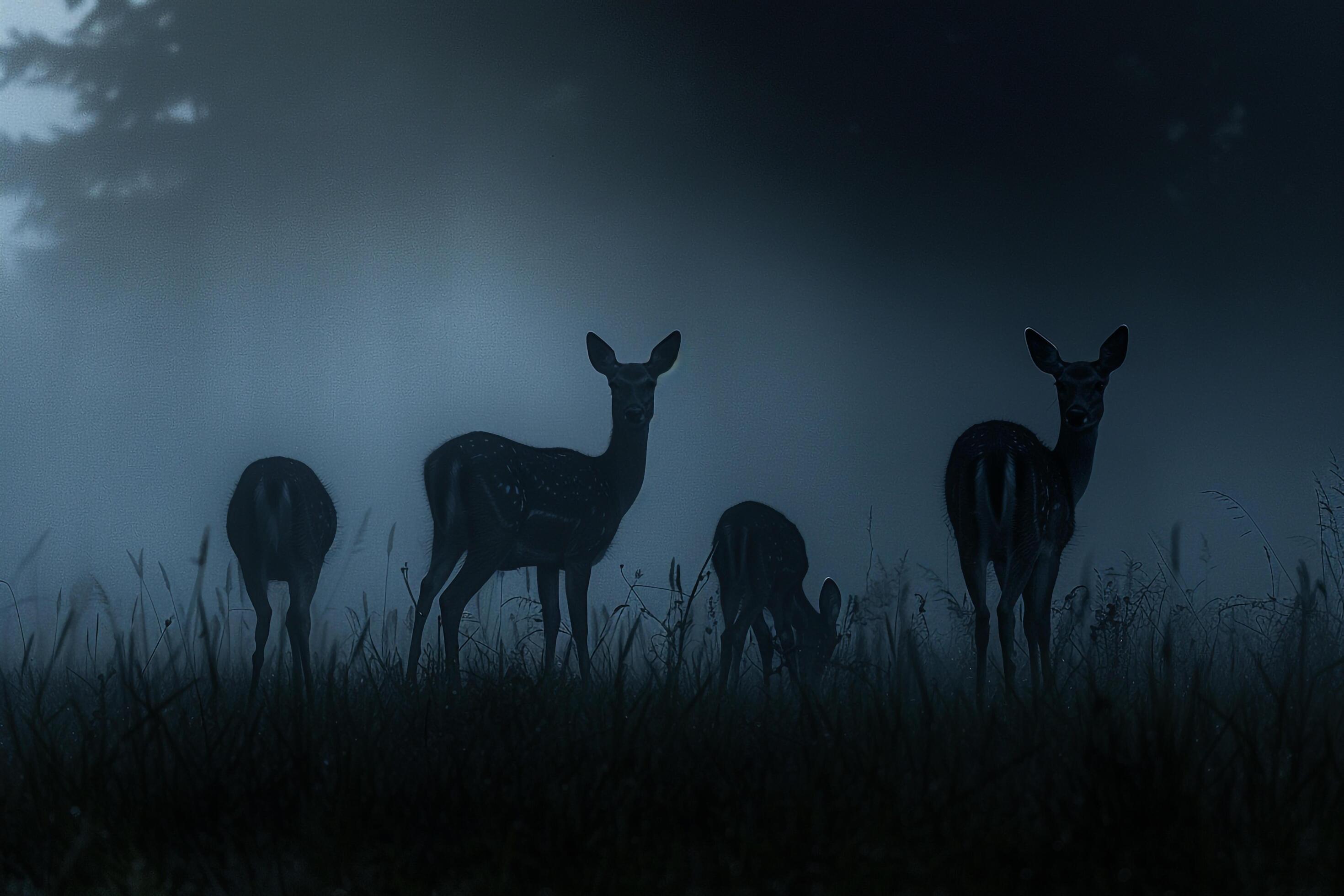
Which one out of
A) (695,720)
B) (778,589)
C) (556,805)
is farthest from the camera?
(778,589)

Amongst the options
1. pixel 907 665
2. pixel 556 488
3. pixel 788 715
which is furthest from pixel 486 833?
pixel 556 488

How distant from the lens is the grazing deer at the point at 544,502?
18.4 feet

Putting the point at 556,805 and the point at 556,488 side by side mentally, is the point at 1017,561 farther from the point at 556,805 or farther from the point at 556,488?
the point at 556,805

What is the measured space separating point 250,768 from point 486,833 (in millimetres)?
558

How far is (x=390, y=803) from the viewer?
81.0 inches

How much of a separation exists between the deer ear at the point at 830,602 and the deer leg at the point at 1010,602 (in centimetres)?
178

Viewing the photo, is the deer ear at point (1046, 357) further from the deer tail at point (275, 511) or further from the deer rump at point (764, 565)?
the deer tail at point (275, 511)

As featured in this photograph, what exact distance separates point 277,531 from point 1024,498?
3801 millimetres

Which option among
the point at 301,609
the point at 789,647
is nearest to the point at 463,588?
the point at 301,609

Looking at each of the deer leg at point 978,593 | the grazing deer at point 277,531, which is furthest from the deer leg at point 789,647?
the grazing deer at point 277,531

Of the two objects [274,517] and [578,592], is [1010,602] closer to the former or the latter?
[578,592]

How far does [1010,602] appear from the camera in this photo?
4598 mm

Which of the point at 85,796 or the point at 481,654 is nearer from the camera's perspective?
the point at 85,796

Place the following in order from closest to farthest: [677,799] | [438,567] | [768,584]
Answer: [677,799] → [438,567] → [768,584]
